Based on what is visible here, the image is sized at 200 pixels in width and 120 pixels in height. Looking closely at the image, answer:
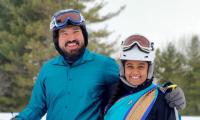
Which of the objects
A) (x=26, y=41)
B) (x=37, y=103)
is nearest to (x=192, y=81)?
(x=26, y=41)

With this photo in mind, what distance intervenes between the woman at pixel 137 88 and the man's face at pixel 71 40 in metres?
0.27

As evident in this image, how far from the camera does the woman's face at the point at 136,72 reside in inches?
104

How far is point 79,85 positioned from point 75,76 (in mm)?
60

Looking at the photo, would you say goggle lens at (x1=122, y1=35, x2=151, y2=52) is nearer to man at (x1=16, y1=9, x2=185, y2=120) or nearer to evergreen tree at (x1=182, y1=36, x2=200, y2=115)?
man at (x1=16, y1=9, x2=185, y2=120)

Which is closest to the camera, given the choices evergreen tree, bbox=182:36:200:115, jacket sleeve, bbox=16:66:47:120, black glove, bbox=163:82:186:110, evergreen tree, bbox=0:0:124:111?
black glove, bbox=163:82:186:110

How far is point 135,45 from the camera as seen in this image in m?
2.71

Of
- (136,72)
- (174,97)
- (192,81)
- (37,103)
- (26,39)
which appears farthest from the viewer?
(192,81)

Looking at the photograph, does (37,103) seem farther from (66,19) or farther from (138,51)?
(138,51)

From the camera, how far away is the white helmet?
2.66 metres

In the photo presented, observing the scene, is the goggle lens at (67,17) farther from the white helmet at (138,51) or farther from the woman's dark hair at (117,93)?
the woman's dark hair at (117,93)

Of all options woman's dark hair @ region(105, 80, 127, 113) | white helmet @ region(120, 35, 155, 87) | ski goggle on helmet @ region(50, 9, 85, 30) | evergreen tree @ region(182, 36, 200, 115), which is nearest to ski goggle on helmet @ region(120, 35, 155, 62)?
white helmet @ region(120, 35, 155, 87)

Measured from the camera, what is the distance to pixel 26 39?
72.8ft

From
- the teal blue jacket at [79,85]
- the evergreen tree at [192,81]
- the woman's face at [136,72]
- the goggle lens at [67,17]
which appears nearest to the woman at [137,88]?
the woman's face at [136,72]

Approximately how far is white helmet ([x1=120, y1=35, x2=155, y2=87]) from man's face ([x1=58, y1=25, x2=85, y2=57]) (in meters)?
0.26
